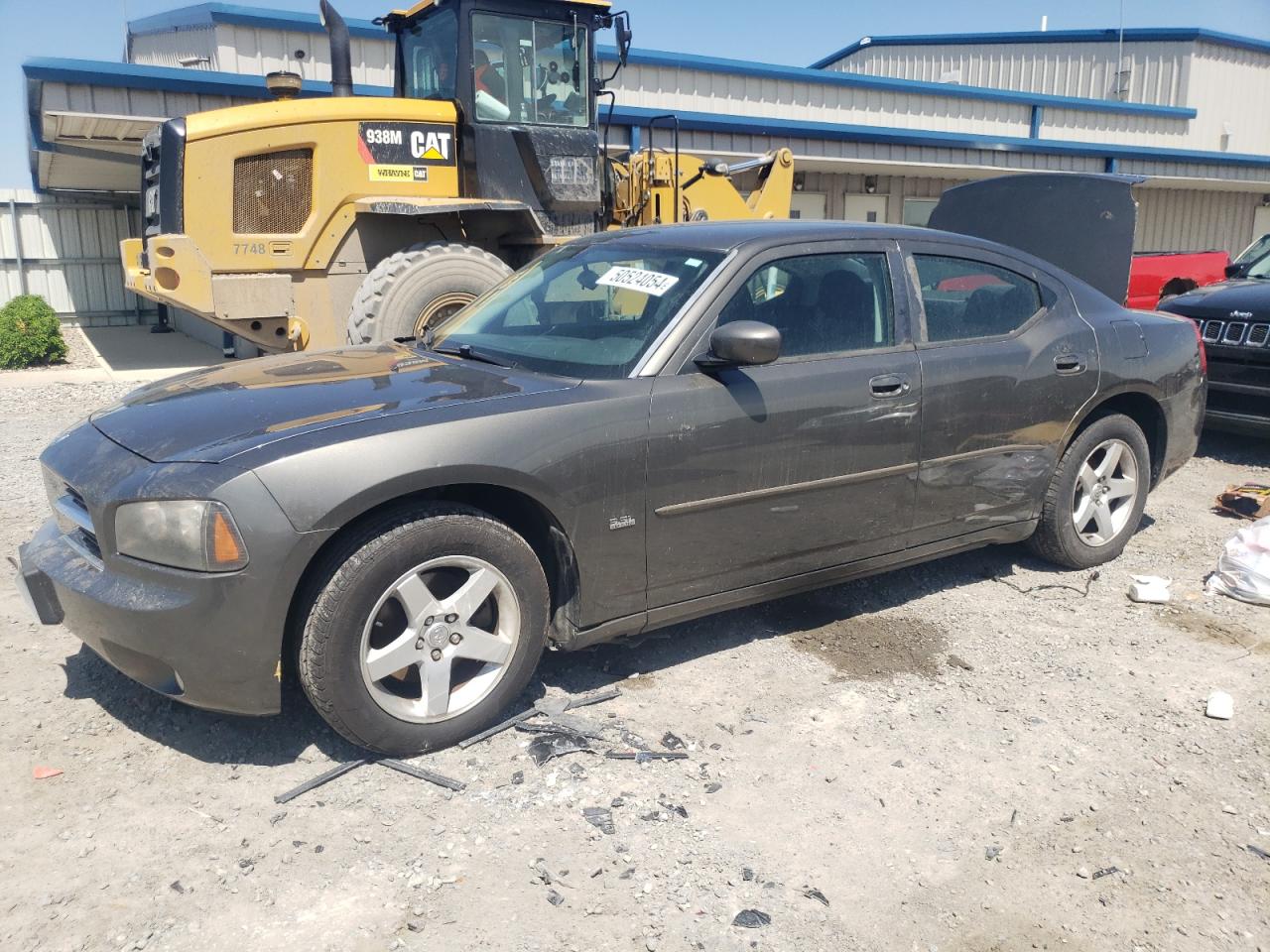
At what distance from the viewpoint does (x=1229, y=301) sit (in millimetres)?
7621

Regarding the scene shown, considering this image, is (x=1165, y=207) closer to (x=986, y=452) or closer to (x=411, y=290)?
(x=411, y=290)

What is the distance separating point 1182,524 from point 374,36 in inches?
494

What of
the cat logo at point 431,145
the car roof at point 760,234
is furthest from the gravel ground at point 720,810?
the cat logo at point 431,145

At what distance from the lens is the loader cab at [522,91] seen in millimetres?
8195

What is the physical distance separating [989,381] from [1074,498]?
100cm

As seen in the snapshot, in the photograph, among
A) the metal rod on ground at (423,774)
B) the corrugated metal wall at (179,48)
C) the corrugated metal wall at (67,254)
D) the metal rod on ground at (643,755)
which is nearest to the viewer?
the metal rod on ground at (423,774)

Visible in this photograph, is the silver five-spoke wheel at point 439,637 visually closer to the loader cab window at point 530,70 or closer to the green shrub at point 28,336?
the loader cab window at point 530,70

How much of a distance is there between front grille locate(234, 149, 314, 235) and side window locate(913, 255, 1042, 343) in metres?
5.40

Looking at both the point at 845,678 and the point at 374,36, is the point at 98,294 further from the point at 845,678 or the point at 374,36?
the point at 845,678

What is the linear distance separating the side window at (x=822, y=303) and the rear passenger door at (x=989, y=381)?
20cm

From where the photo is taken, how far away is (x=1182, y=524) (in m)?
6.06

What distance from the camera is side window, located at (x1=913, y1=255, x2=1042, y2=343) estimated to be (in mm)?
4426

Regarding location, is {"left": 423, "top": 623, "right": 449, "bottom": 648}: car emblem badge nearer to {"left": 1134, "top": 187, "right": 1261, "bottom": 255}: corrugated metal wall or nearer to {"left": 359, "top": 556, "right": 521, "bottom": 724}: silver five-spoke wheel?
{"left": 359, "top": 556, "right": 521, "bottom": 724}: silver five-spoke wheel

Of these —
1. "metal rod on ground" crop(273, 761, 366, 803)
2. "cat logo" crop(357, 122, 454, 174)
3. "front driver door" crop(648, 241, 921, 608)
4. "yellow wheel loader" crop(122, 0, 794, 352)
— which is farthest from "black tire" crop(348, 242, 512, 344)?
"metal rod on ground" crop(273, 761, 366, 803)
